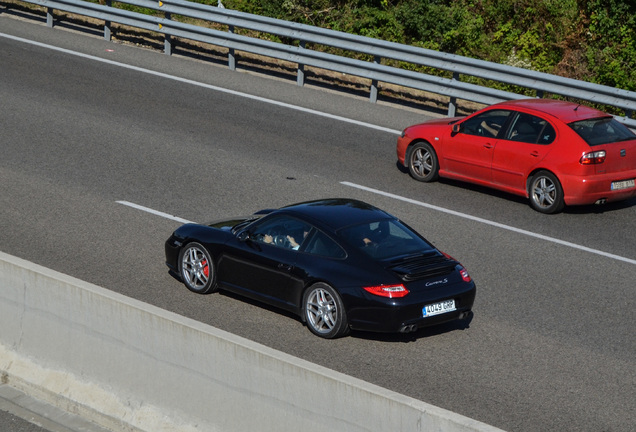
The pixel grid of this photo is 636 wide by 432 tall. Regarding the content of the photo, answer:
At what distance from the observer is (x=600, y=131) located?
46.5ft

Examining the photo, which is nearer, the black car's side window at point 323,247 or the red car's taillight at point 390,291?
the red car's taillight at point 390,291

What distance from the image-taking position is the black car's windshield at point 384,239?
32.2ft

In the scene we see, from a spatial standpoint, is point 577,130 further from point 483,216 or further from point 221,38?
point 221,38

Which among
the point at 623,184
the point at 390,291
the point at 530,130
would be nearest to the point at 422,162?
the point at 530,130

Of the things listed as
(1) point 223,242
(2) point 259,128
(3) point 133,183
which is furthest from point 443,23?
(1) point 223,242

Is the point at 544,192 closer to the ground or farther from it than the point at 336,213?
closer to the ground

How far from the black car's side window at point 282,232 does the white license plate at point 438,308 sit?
1.56 meters

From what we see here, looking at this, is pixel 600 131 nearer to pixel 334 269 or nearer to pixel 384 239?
pixel 384 239

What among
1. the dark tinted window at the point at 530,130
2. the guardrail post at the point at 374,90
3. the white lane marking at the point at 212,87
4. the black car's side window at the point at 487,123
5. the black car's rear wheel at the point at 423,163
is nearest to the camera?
the dark tinted window at the point at 530,130

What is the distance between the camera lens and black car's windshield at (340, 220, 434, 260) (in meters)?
9.82

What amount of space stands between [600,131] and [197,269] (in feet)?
22.0

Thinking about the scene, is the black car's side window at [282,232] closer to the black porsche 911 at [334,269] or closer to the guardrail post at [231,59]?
the black porsche 911 at [334,269]

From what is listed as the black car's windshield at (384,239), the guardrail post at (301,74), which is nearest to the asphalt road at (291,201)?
the guardrail post at (301,74)

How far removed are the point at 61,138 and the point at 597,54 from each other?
39.2 ft
